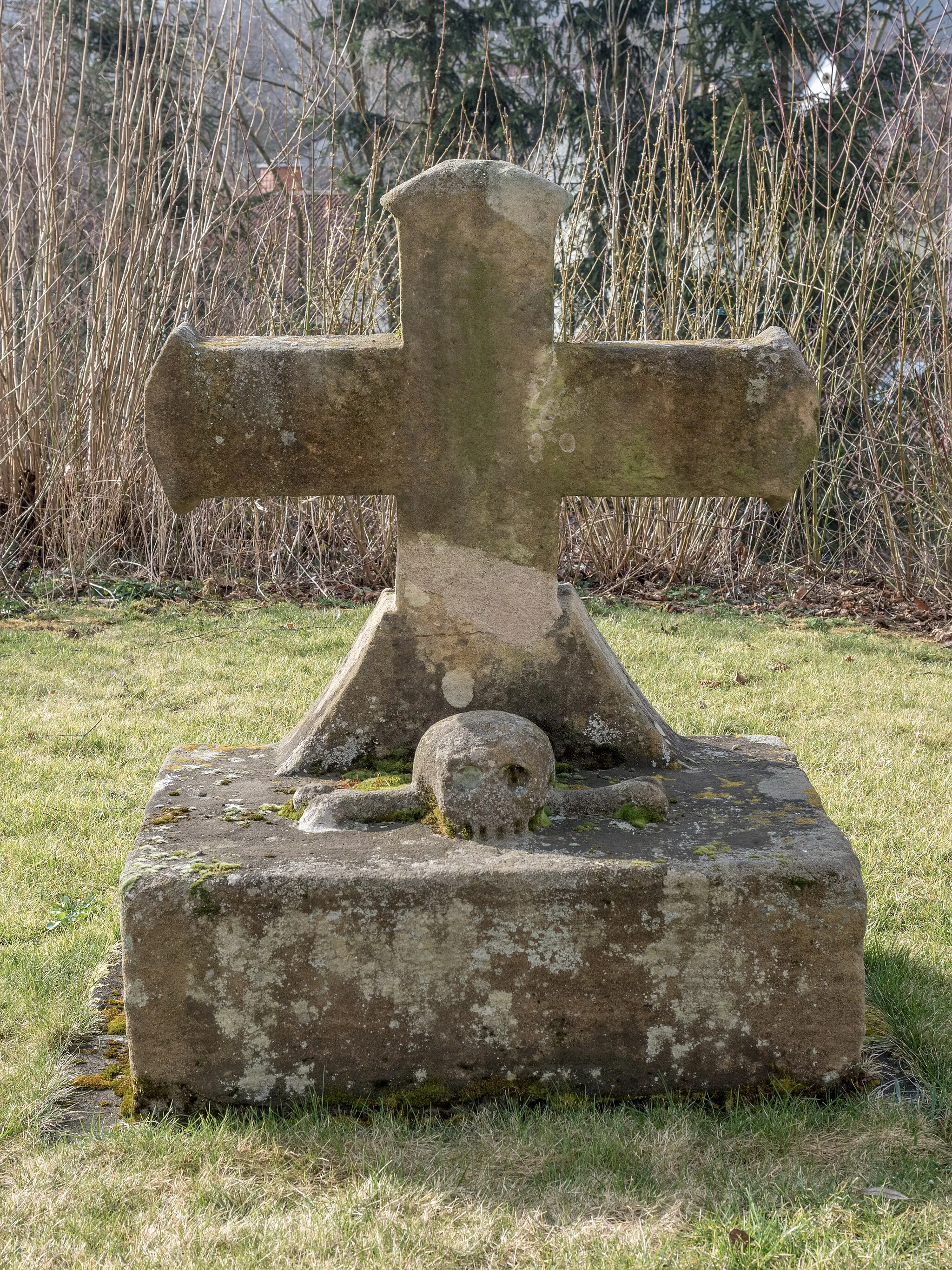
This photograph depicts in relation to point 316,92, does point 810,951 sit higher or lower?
lower

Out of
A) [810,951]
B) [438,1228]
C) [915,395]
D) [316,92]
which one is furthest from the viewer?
[915,395]

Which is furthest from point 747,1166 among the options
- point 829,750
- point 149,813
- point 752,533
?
point 752,533

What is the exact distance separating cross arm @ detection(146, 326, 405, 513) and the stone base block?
0.90 m

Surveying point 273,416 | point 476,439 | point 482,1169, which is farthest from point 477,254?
point 482,1169

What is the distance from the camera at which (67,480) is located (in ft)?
25.5

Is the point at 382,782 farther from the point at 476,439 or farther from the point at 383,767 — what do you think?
the point at 476,439

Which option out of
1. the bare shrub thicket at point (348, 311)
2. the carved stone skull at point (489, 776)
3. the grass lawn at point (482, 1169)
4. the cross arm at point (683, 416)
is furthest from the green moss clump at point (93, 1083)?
the bare shrub thicket at point (348, 311)

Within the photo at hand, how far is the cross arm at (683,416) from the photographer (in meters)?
2.70

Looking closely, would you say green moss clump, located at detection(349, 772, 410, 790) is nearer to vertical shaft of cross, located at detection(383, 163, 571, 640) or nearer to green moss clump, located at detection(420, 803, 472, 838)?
green moss clump, located at detection(420, 803, 472, 838)

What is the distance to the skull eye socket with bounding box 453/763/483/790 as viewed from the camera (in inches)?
96.8

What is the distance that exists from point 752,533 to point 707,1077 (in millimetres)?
6540

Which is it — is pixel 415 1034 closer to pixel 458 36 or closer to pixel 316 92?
pixel 316 92

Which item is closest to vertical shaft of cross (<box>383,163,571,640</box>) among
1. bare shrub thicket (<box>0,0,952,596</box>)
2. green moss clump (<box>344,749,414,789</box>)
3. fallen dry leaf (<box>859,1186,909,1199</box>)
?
green moss clump (<box>344,749,414,789</box>)

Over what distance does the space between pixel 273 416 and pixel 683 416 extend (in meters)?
0.98
